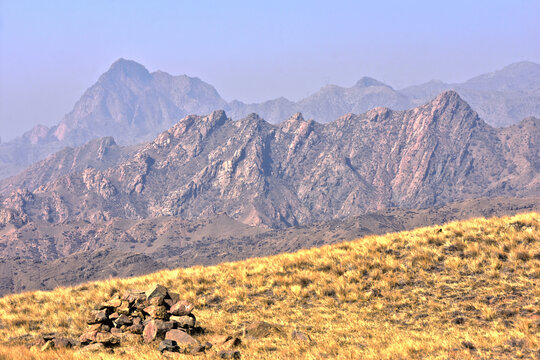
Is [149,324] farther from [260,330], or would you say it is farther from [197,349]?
[260,330]

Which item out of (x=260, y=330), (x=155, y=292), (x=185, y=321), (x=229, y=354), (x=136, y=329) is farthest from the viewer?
(x=155, y=292)

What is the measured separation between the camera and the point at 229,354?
13.9 metres

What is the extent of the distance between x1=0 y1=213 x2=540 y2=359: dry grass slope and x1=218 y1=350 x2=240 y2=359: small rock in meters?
0.32

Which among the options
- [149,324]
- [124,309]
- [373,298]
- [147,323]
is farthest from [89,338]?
[373,298]

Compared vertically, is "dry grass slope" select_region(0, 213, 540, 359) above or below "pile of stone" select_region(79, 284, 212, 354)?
below

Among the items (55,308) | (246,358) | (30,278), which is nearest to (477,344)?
(246,358)

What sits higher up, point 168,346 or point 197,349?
point 168,346

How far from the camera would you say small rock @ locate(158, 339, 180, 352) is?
1420cm

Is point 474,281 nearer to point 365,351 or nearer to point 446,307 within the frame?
point 446,307

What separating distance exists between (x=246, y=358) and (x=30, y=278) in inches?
8570

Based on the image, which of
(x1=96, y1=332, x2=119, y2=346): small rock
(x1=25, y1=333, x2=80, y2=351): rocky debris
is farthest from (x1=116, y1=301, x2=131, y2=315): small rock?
(x1=25, y1=333, x2=80, y2=351): rocky debris

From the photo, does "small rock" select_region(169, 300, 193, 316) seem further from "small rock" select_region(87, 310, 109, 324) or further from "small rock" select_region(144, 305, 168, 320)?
"small rock" select_region(87, 310, 109, 324)

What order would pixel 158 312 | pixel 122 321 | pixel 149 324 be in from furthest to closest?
pixel 122 321
pixel 158 312
pixel 149 324

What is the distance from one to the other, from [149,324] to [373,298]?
10.6 meters
